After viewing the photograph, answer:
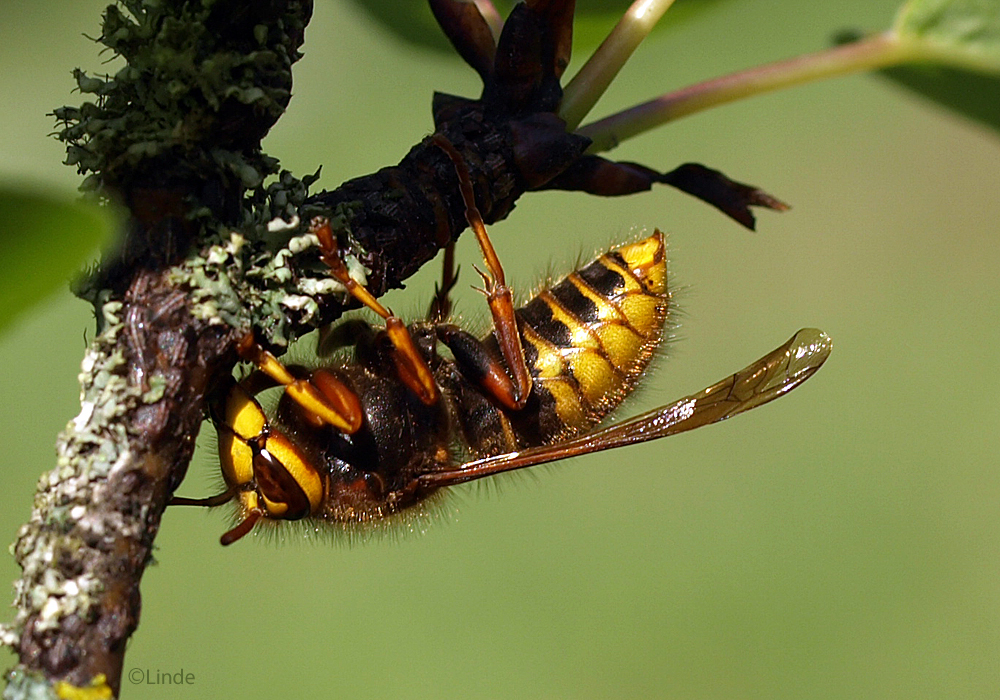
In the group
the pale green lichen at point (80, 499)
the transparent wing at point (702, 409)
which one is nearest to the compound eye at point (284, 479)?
the transparent wing at point (702, 409)

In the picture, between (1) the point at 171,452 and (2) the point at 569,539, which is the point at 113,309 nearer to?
(1) the point at 171,452

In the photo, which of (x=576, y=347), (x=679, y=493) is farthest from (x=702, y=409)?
(x=679, y=493)

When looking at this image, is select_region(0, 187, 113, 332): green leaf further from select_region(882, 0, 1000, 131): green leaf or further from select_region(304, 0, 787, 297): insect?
select_region(882, 0, 1000, 131): green leaf

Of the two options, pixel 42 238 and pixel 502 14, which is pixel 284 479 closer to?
pixel 42 238

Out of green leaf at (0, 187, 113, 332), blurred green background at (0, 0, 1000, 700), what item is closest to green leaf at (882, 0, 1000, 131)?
green leaf at (0, 187, 113, 332)

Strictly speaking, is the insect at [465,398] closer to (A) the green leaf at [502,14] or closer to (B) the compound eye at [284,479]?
(B) the compound eye at [284,479]

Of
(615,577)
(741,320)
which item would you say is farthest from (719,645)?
(741,320)
